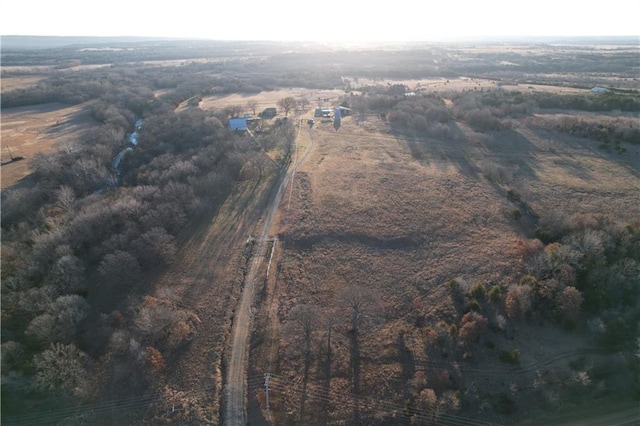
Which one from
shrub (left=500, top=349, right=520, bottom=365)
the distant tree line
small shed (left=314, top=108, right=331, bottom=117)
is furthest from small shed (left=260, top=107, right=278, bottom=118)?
shrub (left=500, top=349, right=520, bottom=365)

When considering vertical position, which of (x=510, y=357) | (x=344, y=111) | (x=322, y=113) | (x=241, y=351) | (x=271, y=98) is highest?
(x=271, y=98)

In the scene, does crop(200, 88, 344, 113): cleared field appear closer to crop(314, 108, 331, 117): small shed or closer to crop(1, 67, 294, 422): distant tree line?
crop(314, 108, 331, 117): small shed

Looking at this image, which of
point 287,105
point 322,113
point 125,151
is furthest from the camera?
point 287,105

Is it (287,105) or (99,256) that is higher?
(287,105)

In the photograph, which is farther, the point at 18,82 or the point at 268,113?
the point at 18,82

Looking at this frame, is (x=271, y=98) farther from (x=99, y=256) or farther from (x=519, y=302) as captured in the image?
(x=519, y=302)

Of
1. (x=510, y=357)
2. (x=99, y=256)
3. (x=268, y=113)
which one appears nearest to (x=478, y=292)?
(x=510, y=357)

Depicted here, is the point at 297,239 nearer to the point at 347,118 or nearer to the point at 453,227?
the point at 453,227

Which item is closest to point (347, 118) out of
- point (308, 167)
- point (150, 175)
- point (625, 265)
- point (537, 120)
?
point (308, 167)

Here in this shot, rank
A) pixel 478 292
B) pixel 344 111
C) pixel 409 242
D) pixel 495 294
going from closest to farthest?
1. pixel 495 294
2. pixel 478 292
3. pixel 409 242
4. pixel 344 111
